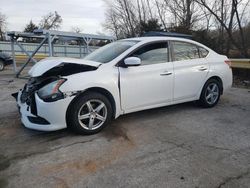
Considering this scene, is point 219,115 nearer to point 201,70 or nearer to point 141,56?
point 201,70

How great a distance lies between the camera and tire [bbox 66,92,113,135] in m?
3.96

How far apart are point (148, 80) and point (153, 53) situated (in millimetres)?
575

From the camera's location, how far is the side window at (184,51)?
5211 mm

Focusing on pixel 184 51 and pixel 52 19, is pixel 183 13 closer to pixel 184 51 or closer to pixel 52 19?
pixel 184 51

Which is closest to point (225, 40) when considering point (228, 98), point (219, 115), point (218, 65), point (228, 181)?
point (228, 98)

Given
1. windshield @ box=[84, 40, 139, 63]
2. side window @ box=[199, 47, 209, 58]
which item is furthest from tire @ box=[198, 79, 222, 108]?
windshield @ box=[84, 40, 139, 63]

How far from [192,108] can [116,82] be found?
2.19m

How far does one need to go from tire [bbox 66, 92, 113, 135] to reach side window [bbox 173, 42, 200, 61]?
6.08 feet

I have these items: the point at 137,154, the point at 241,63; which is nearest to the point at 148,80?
the point at 137,154

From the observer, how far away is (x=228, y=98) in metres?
6.77

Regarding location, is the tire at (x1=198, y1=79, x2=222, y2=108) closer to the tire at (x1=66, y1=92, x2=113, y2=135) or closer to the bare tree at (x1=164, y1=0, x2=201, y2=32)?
the tire at (x1=66, y1=92, x2=113, y2=135)

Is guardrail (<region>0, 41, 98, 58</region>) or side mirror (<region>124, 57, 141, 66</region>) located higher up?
guardrail (<region>0, 41, 98, 58</region>)

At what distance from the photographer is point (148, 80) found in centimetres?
467

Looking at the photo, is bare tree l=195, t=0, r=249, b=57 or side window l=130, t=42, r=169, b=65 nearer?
side window l=130, t=42, r=169, b=65
